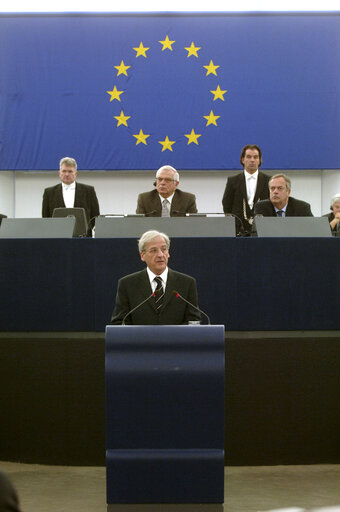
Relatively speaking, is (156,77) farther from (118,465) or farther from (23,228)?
(118,465)

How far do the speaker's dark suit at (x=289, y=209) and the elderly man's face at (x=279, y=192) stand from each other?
6 cm

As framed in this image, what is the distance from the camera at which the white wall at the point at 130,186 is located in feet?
30.6

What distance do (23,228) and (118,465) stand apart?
2116 mm

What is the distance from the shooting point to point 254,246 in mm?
5203

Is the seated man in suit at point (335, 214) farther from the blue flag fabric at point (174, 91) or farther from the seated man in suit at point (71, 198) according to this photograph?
the blue flag fabric at point (174, 91)

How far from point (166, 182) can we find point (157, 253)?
1.55 metres

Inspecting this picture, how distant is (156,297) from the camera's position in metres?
4.48

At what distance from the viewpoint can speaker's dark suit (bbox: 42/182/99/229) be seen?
671cm

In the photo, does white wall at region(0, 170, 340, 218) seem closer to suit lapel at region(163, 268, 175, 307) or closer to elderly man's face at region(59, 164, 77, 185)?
elderly man's face at region(59, 164, 77, 185)

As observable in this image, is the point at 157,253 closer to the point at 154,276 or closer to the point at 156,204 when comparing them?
the point at 154,276

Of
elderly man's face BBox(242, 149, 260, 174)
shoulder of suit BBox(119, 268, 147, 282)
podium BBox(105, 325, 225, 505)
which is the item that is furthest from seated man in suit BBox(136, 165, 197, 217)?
podium BBox(105, 325, 225, 505)

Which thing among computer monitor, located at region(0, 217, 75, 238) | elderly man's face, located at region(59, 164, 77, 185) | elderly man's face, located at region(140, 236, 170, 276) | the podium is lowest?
the podium

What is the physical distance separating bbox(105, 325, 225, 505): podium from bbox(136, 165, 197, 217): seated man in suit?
221cm

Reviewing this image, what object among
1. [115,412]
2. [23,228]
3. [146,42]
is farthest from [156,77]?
[115,412]
